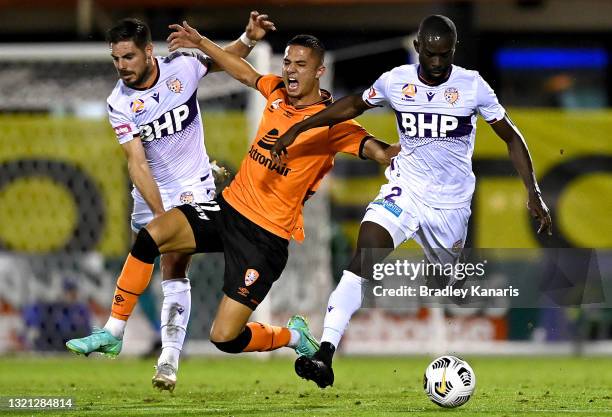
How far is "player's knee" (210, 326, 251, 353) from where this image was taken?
8422mm

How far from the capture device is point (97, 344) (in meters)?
8.04

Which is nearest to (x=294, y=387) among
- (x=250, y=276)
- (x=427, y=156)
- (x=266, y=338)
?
(x=266, y=338)

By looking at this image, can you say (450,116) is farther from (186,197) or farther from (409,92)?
(186,197)

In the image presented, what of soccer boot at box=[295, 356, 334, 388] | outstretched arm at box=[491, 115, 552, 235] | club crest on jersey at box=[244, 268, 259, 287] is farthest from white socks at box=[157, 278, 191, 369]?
outstretched arm at box=[491, 115, 552, 235]

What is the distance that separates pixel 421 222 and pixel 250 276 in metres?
1.16

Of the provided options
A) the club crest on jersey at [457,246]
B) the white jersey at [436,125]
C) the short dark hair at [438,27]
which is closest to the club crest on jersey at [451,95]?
the white jersey at [436,125]

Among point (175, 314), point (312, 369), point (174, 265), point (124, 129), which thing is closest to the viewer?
point (312, 369)

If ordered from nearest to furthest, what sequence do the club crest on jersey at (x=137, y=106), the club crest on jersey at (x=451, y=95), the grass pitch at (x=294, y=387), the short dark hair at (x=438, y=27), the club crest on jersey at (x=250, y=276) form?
the grass pitch at (x=294, y=387), the short dark hair at (x=438, y=27), the club crest on jersey at (x=451, y=95), the club crest on jersey at (x=250, y=276), the club crest on jersey at (x=137, y=106)

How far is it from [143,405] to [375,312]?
6334 mm

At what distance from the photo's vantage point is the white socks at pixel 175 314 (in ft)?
28.2

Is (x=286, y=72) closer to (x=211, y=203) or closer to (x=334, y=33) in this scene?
(x=211, y=203)

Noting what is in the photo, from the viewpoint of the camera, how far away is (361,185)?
14.5m

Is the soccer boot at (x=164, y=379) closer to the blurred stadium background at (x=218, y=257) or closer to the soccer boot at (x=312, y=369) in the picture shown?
the soccer boot at (x=312, y=369)

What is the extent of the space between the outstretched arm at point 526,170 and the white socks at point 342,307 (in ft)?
3.82
